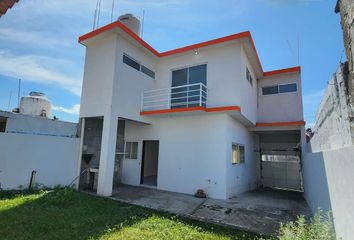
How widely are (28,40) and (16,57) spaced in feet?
4.32

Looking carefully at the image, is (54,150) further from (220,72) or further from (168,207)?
(220,72)

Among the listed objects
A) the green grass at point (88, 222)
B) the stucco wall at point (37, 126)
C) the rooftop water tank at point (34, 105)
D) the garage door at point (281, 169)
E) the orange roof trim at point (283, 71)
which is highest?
the orange roof trim at point (283, 71)

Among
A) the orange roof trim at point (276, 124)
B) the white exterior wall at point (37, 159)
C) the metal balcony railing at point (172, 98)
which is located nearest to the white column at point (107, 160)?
the white exterior wall at point (37, 159)

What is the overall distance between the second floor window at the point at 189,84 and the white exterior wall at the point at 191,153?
0.73 m

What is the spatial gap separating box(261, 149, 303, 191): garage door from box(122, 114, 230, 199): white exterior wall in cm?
682

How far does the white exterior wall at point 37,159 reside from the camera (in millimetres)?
7328

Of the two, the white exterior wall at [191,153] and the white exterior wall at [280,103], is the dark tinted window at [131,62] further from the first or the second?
the white exterior wall at [280,103]

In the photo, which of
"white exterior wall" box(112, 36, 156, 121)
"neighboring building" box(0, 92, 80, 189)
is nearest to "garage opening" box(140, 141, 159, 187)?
"white exterior wall" box(112, 36, 156, 121)

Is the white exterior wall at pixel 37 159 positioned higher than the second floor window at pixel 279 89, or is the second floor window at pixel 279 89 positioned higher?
the second floor window at pixel 279 89

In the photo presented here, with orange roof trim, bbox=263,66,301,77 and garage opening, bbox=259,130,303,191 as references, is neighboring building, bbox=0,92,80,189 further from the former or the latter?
garage opening, bbox=259,130,303,191

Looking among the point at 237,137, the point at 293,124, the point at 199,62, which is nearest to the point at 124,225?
the point at 237,137

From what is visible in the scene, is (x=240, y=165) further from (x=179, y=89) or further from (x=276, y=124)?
(x=179, y=89)

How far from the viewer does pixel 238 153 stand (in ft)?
33.0

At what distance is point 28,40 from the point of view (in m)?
7.38
